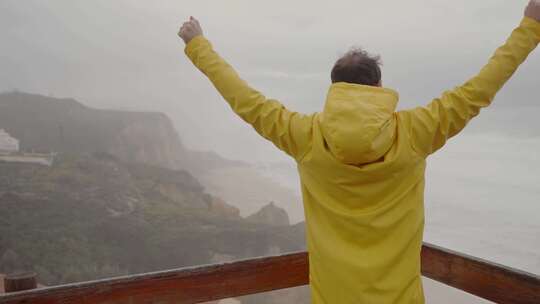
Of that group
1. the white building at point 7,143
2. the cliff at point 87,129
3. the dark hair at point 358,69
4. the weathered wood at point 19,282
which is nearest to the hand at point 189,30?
the dark hair at point 358,69

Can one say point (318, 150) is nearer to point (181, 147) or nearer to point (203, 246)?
point (203, 246)

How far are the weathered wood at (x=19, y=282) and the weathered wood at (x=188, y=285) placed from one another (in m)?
0.12

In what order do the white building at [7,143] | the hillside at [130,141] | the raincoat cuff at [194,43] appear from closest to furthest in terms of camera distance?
the raincoat cuff at [194,43] → the white building at [7,143] → the hillside at [130,141]

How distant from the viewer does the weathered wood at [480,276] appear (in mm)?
1601

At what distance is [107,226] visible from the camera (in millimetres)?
43781

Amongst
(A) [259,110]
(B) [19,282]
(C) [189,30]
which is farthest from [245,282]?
(C) [189,30]

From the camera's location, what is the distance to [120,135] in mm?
65688

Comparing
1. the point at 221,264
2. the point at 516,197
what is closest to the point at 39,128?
the point at 516,197

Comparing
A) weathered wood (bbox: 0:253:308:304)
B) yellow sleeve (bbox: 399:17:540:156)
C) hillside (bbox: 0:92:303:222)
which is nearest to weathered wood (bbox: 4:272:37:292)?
weathered wood (bbox: 0:253:308:304)

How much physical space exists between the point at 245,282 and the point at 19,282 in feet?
2.72

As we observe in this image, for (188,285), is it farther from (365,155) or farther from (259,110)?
(365,155)

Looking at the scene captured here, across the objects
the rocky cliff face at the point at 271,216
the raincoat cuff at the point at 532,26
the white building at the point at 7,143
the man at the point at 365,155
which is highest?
the white building at the point at 7,143

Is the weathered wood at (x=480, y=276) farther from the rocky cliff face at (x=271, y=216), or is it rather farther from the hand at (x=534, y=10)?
the rocky cliff face at (x=271, y=216)

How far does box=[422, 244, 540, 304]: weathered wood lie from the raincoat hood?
2.88 feet
